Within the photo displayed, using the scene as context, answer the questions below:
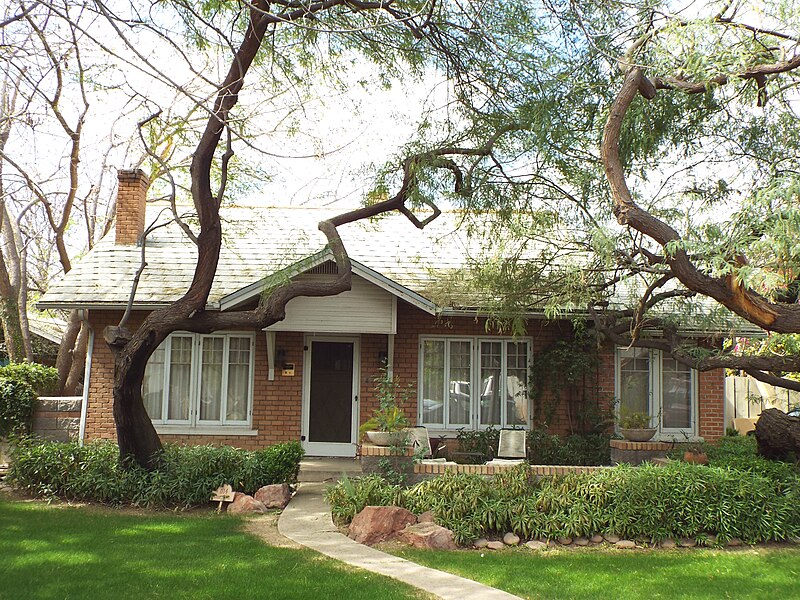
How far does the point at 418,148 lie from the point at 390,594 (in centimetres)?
654

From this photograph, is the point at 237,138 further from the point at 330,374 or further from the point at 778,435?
the point at 778,435

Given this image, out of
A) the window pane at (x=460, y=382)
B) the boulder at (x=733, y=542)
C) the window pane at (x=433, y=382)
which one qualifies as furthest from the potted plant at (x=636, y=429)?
the boulder at (x=733, y=542)

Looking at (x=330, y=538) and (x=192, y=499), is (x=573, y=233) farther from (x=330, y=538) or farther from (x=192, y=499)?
(x=192, y=499)

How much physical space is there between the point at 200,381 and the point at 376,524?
659 centimetres

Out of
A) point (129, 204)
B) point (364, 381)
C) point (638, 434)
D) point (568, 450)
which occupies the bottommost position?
point (568, 450)

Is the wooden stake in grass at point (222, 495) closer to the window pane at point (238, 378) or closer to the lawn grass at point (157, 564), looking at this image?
the lawn grass at point (157, 564)

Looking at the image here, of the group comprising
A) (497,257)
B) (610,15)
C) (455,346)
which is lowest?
(455,346)

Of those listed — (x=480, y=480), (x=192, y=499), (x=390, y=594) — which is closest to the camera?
(x=390, y=594)

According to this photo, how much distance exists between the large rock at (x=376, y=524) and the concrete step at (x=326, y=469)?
3.15 metres

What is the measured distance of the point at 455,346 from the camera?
1434 cm

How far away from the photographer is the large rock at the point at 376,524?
830 cm

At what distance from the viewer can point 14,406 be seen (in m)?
12.8

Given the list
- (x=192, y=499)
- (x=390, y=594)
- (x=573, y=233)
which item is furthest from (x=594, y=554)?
(x=192, y=499)

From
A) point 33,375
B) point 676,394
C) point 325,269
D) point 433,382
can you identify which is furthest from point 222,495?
point 676,394
